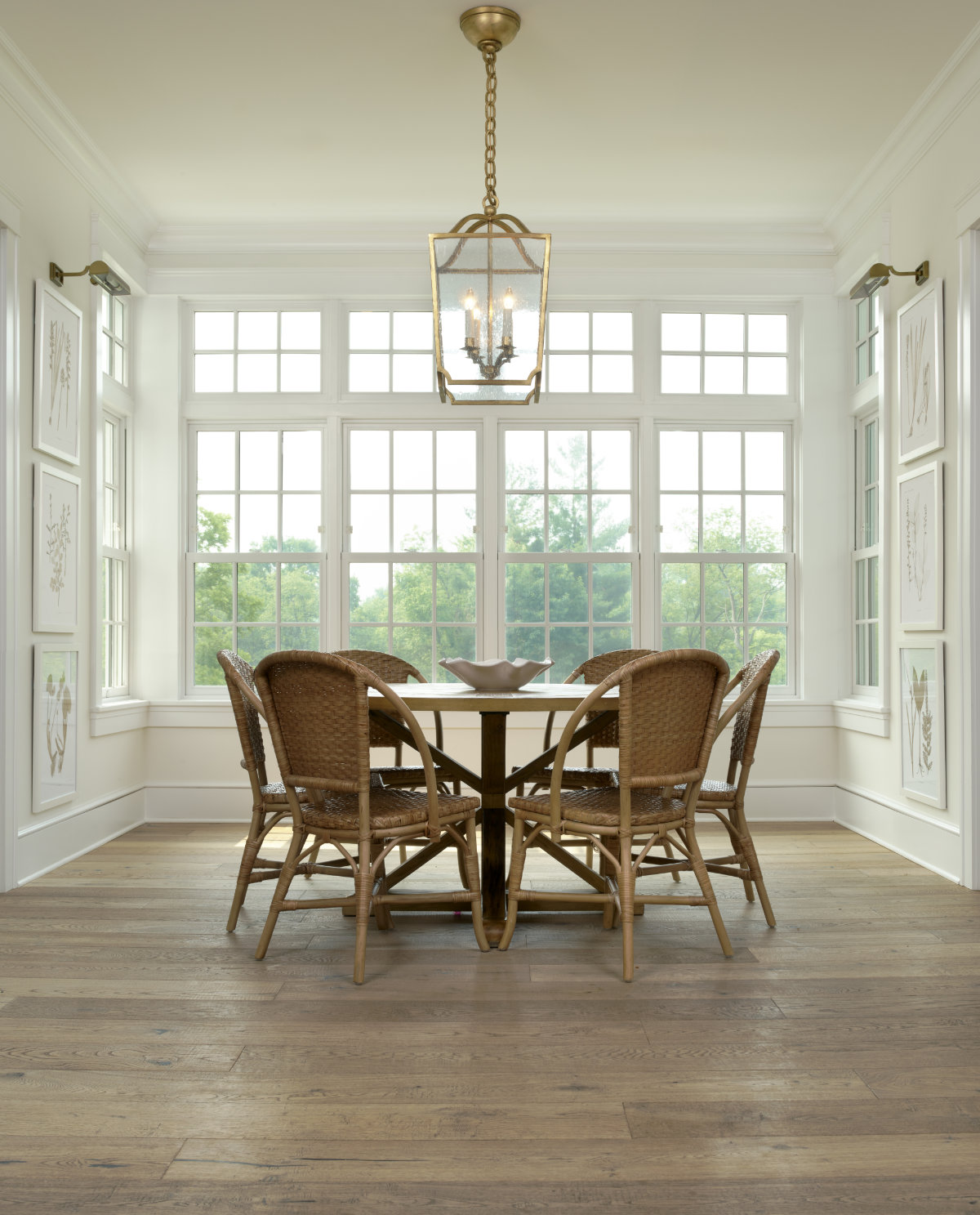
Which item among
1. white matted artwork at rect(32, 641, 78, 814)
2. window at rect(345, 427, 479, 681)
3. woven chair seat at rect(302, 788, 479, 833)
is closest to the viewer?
woven chair seat at rect(302, 788, 479, 833)

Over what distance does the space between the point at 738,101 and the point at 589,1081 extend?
12.8 feet

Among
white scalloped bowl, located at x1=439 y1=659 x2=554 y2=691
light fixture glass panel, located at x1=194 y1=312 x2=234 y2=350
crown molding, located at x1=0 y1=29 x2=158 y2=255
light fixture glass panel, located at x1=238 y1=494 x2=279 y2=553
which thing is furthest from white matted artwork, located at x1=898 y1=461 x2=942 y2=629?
crown molding, located at x1=0 y1=29 x2=158 y2=255

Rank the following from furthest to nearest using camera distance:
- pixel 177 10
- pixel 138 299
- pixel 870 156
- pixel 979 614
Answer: pixel 138 299 → pixel 870 156 → pixel 979 614 → pixel 177 10

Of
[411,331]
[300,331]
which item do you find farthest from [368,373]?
[300,331]

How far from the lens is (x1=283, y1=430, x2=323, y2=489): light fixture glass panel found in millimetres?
5746

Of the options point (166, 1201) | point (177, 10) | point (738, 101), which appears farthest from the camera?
point (738, 101)

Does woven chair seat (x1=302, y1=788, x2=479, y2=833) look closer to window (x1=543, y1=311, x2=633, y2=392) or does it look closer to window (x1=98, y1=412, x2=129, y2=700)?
window (x1=98, y1=412, x2=129, y2=700)

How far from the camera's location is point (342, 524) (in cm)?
570

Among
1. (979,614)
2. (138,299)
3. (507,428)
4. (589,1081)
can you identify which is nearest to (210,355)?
(138,299)

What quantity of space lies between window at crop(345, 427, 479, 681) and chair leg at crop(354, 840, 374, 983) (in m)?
2.83

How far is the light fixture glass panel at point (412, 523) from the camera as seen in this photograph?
5730mm

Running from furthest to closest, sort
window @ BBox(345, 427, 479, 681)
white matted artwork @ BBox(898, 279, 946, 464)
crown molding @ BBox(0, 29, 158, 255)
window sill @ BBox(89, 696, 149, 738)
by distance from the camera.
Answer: window @ BBox(345, 427, 479, 681) → window sill @ BBox(89, 696, 149, 738) → white matted artwork @ BBox(898, 279, 946, 464) → crown molding @ BBox(0, 29, 158, 255)

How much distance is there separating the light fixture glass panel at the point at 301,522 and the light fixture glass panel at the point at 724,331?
7.93 feet

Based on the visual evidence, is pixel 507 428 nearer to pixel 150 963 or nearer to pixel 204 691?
pixel 204 691
